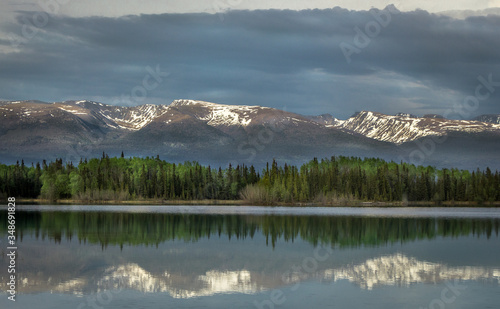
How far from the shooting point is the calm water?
3189cm

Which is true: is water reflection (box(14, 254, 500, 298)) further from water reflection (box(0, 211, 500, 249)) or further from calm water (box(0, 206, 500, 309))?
water reflection (box(0, 211, 500, 249))

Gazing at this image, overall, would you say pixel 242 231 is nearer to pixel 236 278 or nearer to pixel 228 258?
pixel 228 258

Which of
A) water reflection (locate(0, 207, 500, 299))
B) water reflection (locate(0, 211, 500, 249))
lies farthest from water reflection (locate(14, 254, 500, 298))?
water reflection (locate(0, 211, 500, 249))

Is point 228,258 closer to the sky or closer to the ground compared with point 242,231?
closer to the sky

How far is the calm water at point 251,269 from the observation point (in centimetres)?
3189

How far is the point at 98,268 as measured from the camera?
41.1m

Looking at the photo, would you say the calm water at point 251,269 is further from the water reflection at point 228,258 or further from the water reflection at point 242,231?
the water reflection at point 242,231

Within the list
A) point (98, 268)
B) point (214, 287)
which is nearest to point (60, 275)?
point (98, 268)

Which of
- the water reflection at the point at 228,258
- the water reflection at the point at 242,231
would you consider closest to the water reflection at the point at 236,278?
the water reflection at the point at 228,258

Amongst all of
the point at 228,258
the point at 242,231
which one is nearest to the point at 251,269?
the point at 228,258

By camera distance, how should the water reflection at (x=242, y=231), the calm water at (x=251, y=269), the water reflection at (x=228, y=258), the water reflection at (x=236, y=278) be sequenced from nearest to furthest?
the calm water at (x=251, y=269)
the water reflection at (x=236, y=278)
the water reflection at (x=228, y=258)
the water reflection at (x=242, y=231)

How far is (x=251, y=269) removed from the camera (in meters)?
41.7

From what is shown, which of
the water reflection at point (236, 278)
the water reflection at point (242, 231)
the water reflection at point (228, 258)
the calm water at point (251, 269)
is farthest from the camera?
the water reflection at point (242, 231)

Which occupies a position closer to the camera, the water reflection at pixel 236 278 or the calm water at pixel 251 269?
the calm water at pixel 251 269
